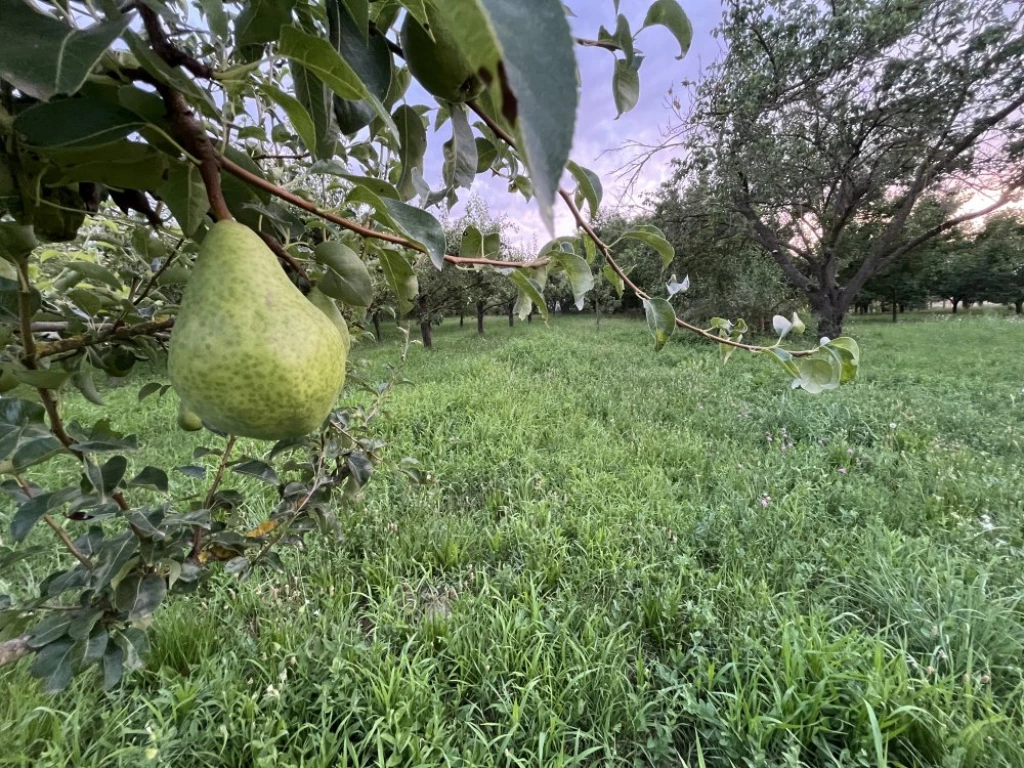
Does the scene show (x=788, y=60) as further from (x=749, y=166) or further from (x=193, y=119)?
(x=193, y=119)

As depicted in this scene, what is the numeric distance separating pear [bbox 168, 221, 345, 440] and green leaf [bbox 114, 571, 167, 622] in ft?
2.13

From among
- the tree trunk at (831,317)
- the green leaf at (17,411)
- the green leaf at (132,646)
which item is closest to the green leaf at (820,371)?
the green leaf at (17,411)

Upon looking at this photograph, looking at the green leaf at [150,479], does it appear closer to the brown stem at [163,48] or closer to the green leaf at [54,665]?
the green leaf at [54,665]

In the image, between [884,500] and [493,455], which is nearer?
[884,500]

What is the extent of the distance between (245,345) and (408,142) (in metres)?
0.32

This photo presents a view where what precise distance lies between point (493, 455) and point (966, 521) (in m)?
2.66

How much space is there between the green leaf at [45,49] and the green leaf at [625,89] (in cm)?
55

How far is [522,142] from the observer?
0.47 ft

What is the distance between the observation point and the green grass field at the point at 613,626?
4.71ft

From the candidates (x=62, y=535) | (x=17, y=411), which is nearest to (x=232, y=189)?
(x=17, y=411)

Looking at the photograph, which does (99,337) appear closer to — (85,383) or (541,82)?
(85,383)


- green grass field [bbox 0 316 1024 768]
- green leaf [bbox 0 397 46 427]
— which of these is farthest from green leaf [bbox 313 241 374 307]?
green grass field [bbox 0 316 1024 768]

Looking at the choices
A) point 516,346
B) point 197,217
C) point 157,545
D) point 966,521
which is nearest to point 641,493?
point 966,521

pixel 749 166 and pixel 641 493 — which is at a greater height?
pixel 749 166
